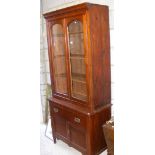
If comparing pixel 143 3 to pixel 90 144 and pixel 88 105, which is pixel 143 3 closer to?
pixel 88 105

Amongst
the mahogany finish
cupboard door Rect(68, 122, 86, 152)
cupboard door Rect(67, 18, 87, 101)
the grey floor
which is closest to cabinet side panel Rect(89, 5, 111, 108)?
the mahogany finish

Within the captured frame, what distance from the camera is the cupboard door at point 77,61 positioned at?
2299 mm

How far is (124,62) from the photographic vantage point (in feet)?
3.75

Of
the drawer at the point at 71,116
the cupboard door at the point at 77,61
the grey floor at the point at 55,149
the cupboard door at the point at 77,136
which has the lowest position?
the grey floor at the point at 55,149

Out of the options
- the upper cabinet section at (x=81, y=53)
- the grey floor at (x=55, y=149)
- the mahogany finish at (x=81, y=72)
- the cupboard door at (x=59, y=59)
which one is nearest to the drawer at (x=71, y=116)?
the mahogany finish at (x=81, y=72)

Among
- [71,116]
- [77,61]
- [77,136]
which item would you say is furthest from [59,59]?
[77,136]

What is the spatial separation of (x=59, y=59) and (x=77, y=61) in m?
0.36

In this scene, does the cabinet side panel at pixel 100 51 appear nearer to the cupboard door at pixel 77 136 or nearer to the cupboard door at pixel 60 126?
the cupboard door at pixel 77 136

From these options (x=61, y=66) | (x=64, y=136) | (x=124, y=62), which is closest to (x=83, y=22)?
(x=61, y=66)

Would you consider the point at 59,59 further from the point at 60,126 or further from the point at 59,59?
the point at 60,126

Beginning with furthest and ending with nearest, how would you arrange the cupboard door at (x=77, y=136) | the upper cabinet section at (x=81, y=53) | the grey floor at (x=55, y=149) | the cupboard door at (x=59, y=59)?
1. the grey floor at (x=55, y=149)
2. the cupboard door at (x=59, y=59)
3. the cupboard door at (x=77, y=136)
4. the upper cabinet section at (x=81, y=53)

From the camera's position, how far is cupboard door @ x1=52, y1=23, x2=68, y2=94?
254cm

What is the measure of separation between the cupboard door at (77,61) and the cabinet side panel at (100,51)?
0.70 feet
